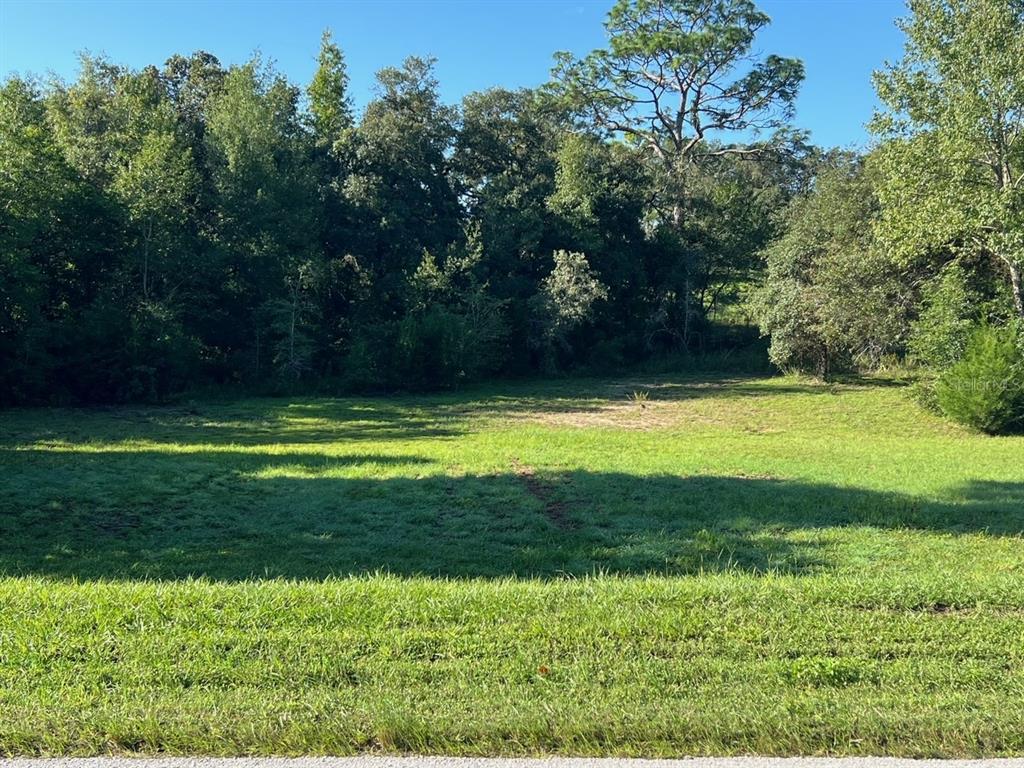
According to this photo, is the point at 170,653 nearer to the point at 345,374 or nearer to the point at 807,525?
the point at 807,525

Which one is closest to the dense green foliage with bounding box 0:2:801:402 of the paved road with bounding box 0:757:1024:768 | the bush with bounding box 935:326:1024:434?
the bush with bounding box 935:326:1024:434

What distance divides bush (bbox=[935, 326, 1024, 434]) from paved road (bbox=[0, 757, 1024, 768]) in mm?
19093

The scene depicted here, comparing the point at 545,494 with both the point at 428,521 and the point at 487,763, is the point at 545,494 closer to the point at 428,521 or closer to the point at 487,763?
the point at 428,521

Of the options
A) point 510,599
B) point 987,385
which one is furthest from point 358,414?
point 510,599

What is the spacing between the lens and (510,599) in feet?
14.9

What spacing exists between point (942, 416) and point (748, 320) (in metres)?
17.3

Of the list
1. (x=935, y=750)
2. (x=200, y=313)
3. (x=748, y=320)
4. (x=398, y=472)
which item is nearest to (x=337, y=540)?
(x=398, y=472)

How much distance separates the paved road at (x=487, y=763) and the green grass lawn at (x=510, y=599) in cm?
7

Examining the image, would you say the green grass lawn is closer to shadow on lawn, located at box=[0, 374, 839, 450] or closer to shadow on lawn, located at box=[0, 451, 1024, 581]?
shadow on lawn, located at box=[0, 451, 1024, 581]

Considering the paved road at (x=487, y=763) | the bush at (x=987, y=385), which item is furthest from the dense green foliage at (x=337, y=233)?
the paved road at (x=487, y=763)

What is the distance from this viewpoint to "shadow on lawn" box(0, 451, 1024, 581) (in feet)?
23.3

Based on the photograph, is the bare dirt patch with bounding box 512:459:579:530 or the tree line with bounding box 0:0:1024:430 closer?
the bare dirt patch with bounding box 512:459:579:530

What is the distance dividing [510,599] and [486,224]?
3006 cm

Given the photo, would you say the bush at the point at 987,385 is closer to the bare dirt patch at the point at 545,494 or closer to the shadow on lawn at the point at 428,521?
the shadow on lawn at the point at 428,521
